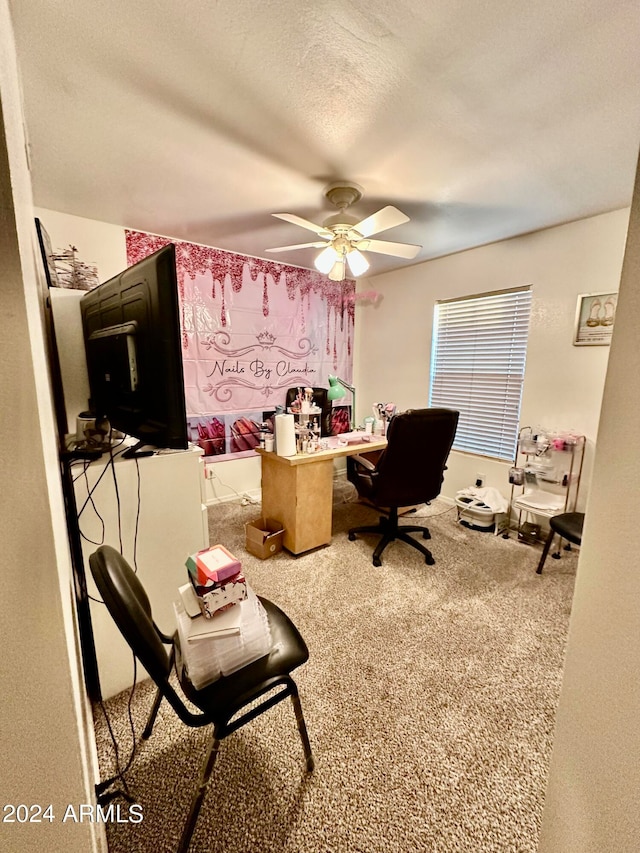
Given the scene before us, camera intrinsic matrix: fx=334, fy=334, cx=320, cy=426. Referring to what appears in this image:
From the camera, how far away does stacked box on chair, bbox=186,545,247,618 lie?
999 mm

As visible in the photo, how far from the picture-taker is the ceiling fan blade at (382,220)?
1.89m

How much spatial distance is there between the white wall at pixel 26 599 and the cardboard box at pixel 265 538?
1834 millimetres

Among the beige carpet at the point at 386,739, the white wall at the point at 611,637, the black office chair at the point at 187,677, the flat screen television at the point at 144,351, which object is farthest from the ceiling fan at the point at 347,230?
the beige carpet at the point at 386,739

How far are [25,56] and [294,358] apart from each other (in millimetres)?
2777

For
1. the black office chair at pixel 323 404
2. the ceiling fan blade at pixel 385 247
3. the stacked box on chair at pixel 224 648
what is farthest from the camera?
the black office chair at pixel 323 404

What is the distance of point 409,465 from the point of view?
2.26 metres

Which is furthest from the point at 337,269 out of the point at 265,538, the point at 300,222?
the point at 265,538

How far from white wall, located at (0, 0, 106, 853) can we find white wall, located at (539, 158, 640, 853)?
2.91 ft

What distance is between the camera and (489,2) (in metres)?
1.04

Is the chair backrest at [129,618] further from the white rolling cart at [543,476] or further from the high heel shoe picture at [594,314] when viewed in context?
the high heel shoe picture at [594,314]

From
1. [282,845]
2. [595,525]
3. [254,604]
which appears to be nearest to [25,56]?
[254,604]

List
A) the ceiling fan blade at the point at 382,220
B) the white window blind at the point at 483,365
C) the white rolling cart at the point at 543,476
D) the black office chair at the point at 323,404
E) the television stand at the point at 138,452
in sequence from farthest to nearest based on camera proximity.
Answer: the black office chair at the point at 323,404, the white window blind at the point at 483,365, the white rolling cart at the point at 543,476, the ceiling fan blade at the point at 382,220, the television stand at the point at 138,452

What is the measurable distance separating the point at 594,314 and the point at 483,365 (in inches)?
35.7

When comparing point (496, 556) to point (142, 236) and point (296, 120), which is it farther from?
point (142, 236)
